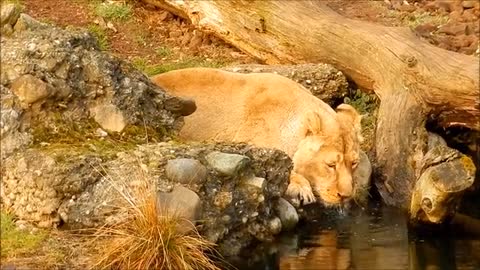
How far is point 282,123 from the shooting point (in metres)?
9.55

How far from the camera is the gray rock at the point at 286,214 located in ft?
28.8

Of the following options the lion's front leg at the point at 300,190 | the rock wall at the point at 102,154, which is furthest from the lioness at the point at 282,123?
the rock wall at the point at 102,154

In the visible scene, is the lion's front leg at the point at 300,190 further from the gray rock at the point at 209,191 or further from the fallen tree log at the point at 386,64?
the fallen tree log at the point at 386,64

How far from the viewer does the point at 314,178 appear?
9.34 m

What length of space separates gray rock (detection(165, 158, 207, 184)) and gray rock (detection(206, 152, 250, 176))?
18cm

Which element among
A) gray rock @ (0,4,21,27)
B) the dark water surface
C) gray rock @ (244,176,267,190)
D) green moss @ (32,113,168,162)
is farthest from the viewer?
gray rock @ (0,4,21,27)

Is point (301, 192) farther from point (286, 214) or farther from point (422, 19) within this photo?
point (422, 19)

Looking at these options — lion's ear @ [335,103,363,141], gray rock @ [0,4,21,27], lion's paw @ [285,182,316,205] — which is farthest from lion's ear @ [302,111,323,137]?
gray rock @ [0,4,21,27]

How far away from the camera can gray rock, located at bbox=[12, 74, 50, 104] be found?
7.88 meters

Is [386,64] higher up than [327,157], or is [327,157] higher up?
[386,64]

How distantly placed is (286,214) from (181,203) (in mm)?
1521

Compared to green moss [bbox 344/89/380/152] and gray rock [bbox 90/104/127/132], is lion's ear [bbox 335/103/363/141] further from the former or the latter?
gray rock [bbox 90/104/127/132]

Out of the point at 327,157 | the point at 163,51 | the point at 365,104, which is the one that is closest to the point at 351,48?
the point at 365,104

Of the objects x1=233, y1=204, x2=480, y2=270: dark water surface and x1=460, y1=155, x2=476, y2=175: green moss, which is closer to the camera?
x1=233, y1=204, x2=480, y2=270: dark water surface
